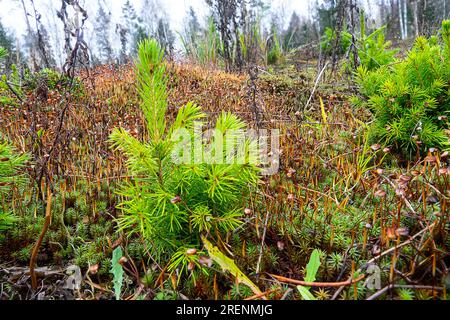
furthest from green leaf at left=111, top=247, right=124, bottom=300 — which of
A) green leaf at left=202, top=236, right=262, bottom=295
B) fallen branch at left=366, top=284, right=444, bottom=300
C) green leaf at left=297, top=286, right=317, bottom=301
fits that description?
fallen branch at left=366, top=284, right=444, bottom=300

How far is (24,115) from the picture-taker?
324 centimetres

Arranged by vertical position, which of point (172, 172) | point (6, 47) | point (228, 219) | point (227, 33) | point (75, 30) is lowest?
point (228, 219)

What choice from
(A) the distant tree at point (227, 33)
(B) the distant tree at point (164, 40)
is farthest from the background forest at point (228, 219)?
(A) the distant tree at point (227, 33)

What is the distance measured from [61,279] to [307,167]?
1726 mm

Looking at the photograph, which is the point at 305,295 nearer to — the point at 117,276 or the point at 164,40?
the point at 117,276

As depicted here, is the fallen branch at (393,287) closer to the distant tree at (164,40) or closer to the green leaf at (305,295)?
the green leaf at (305,295)

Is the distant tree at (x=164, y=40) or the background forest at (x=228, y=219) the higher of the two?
the distant tree at (x=164, y=40)

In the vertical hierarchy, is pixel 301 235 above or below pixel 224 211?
below

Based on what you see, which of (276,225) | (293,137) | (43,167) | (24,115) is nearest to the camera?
(276,225)

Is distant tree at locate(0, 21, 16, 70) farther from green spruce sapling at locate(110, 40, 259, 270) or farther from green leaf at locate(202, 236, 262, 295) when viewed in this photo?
green leaf at locate(202, 236, 262, 295)

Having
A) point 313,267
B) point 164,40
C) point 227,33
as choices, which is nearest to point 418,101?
point 313,267

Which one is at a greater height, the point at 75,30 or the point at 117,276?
the point at 75,30
